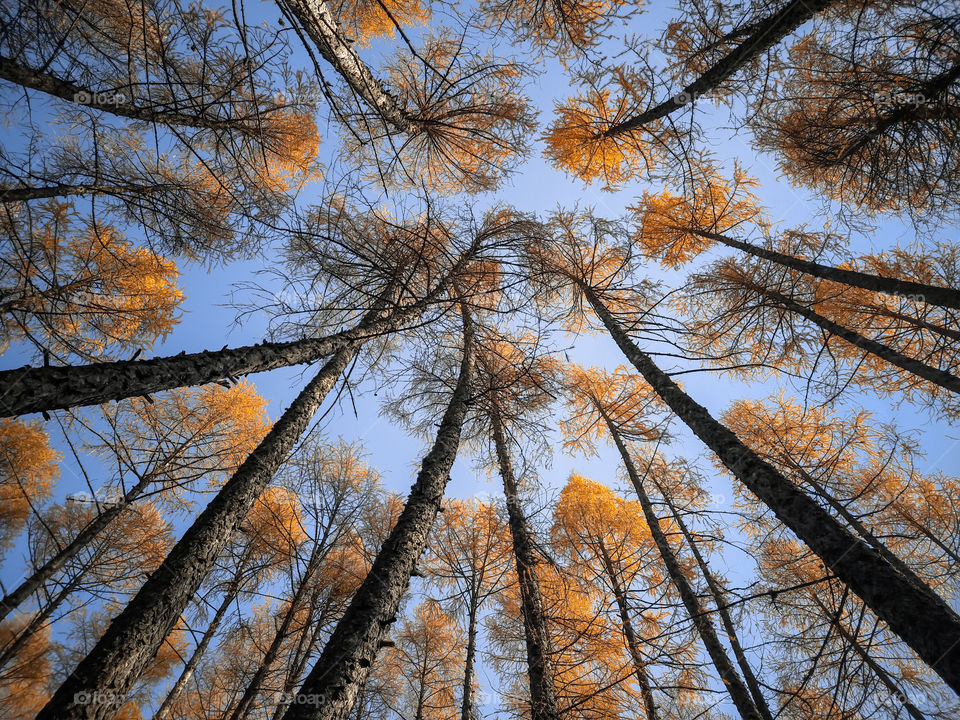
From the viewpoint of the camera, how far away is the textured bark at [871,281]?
516cm

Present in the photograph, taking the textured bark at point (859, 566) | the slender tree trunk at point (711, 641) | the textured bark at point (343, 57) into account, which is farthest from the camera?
the slender tree trunk at point (711, 641)

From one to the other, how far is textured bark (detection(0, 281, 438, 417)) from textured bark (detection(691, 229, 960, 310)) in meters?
5.62

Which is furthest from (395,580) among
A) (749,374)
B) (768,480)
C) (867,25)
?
(749,374)

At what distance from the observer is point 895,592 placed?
2.31m

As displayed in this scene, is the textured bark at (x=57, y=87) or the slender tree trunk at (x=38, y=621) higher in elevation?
the textured bark at (x=57, y=87)

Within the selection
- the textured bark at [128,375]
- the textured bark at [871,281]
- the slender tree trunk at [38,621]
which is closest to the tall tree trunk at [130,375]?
the textured bark at [128,375]

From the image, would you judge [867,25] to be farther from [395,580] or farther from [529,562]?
[395,580]

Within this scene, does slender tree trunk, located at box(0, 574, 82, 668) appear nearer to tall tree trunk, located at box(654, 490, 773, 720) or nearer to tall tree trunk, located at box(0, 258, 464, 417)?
tall tree trunk, located at box(0, 258, 464, 417)

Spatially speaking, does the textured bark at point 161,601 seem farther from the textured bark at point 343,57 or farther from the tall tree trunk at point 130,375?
the textured bark at point 343,57

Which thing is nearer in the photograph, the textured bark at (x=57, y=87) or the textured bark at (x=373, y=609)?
the textured bark at (x=373, y=609)

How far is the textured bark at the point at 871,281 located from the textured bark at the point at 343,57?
4391 millimetres

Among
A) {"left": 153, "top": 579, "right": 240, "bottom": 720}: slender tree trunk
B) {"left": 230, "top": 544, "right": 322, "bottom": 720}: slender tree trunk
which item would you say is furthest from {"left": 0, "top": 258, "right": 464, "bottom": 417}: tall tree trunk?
{"left": 153, "top": 579, "right": 240, "bottom": 720}: slender tree trunk

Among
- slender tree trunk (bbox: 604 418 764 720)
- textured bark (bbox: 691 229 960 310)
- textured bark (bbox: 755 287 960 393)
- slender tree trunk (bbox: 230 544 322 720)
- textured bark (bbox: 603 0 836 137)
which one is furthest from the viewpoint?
textured bark (bbox: 755 287 960 393)

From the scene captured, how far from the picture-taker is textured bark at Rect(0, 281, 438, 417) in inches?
83.9
